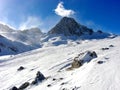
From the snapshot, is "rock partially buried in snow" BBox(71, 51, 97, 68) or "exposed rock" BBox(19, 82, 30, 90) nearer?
A: "exposed rock" BBox(19, 82, 30, 90)

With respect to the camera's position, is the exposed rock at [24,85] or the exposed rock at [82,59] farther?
the exposed rock at [82,59]

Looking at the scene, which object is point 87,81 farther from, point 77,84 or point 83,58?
point 83,58

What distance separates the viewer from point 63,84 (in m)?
29.0

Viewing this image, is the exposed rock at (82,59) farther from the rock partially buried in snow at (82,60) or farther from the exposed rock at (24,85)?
the exposed rock at (24,85)

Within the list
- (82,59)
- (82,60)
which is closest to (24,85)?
(82,60)

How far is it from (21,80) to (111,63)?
13.4m

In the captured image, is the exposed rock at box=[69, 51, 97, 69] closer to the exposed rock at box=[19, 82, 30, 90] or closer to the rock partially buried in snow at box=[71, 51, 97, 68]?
the rock partially buried in snow at box=[71, 51, 97, 68]

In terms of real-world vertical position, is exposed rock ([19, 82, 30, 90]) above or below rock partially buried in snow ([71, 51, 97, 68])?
below

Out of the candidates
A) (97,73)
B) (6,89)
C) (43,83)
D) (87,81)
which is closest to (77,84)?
(87,81)

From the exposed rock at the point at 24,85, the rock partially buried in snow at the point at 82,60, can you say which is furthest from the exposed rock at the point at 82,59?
the exposed rock at the point at 24,85

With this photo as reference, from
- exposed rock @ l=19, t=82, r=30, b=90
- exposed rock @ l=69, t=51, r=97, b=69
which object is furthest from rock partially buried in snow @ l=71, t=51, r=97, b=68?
exposed rock @ l=19, t=82, r=30, b=90

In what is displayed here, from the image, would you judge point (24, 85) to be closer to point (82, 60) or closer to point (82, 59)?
point (82, 60)

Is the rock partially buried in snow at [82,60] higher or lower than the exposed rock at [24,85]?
higher

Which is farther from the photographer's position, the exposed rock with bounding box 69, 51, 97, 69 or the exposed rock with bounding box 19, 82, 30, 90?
the exposed rock with bounding box 69, 51, 97, 69
